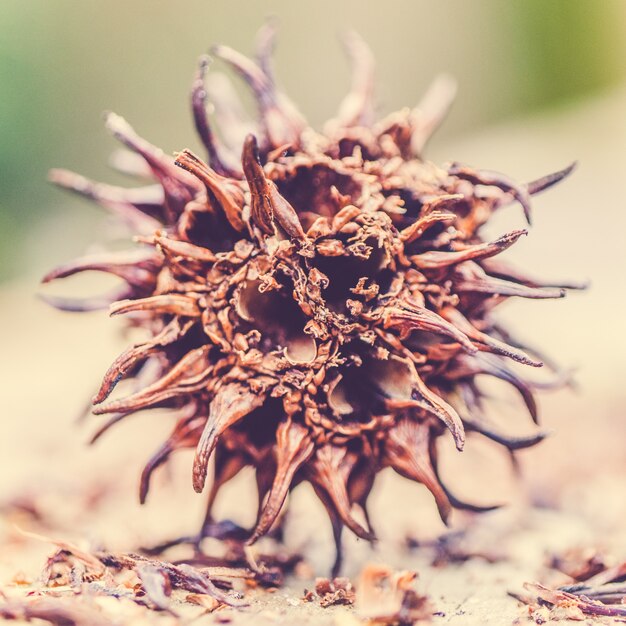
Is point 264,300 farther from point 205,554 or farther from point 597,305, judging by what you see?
point 597,305

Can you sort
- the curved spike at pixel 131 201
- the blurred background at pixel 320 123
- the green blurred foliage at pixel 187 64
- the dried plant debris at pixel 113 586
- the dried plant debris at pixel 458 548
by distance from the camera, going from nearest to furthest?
the dried plant debris at pixel 113 586 → the curved spike at pixel 131 201 → the dried plant debris at pixel 458 548 → the blurred background at pixel 320 123 → the green blurred foliage at pixel 187 64

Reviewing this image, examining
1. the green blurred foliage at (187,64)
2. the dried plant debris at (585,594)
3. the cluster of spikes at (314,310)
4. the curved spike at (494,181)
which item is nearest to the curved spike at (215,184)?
the cluster of spikes at (314,310)

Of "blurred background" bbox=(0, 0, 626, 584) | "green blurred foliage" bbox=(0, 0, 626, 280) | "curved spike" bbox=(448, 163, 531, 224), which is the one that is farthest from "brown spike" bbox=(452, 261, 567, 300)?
"green blurred foliage" bbox=(0, 0, 626, 280)

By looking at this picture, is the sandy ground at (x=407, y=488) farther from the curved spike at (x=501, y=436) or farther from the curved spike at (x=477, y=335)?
the curved spike at (x=477, y=335)

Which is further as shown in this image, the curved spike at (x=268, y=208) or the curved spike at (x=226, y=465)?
the curved spike at (x=226, y=465)

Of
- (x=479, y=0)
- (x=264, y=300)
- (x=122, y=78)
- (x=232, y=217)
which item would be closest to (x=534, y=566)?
(x=264, y=300)

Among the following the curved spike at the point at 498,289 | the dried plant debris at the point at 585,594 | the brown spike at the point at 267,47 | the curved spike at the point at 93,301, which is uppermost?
the brown spike at the point at 267,47

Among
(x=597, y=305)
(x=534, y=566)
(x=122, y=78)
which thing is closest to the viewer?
(x=534, y=566)
